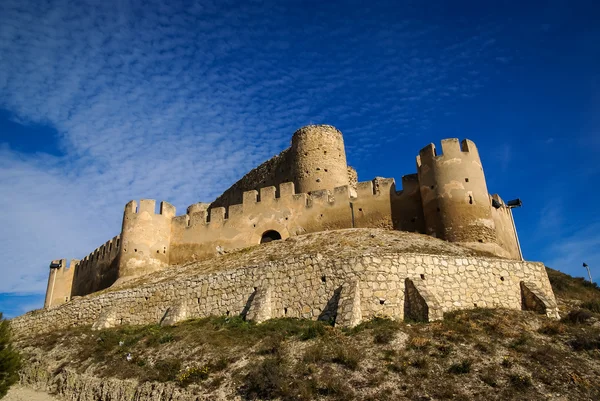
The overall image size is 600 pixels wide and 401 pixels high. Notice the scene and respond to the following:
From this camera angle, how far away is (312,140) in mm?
35156

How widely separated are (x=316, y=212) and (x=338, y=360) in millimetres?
17319

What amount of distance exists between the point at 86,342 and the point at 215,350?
6.77 meters

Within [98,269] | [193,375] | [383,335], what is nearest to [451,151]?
[383,335]

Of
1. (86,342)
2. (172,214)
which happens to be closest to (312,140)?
(172,214)

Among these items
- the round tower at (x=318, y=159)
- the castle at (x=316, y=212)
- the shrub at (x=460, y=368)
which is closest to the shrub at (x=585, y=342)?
the shrub at (x=460, y=368)

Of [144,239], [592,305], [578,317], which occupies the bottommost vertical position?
[578,317]

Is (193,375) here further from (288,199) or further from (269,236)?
(288,199)

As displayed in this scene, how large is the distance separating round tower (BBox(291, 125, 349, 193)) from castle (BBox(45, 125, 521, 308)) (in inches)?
2.7

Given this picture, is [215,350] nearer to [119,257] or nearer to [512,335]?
[512,335]

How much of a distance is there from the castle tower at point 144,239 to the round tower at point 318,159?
9222 millimetres

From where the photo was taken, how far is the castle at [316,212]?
26.1 m

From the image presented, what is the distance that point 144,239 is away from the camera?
32844 millimetres

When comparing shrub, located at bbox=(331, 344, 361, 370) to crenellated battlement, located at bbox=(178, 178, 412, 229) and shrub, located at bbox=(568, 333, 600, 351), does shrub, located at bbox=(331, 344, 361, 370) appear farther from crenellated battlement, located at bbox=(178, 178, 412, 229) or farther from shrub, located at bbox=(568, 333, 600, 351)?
crenellated battlement, located at bbox=(178, 178, 412, 229)

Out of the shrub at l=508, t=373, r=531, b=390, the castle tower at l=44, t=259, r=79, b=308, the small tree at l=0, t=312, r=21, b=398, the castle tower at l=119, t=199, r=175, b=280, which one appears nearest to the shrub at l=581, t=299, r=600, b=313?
the shrub at l=508, t=373, r=531, b=390
